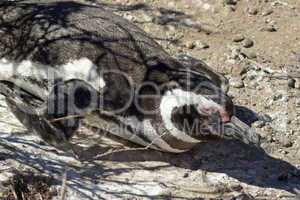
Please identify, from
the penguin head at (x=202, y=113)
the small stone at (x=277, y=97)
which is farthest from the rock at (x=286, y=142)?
the penguin head at (x=202, y=113)

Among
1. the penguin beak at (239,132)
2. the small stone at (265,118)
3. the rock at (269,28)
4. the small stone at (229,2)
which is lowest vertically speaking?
the penguin beak at (239,132)

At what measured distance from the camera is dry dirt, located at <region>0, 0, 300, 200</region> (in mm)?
3500

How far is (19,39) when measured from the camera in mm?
3922

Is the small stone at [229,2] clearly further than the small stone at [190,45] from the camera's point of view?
Yes

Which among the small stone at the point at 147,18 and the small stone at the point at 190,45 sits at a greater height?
the small stone at the point at 147,18

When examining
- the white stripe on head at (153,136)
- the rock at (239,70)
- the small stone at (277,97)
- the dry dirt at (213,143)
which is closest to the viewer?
the dry dirt at (213,143)

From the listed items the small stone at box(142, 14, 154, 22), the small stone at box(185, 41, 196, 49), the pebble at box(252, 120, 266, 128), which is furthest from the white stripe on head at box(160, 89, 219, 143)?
the small stone at box(142, 14, 154, 22)

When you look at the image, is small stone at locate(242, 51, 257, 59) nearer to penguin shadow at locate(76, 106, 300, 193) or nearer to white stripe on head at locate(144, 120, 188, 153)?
penguin shadow at locate(76, 106, 300, 193)

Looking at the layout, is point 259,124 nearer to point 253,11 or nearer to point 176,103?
point 176,103

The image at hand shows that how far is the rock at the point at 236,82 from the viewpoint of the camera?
14.2ft

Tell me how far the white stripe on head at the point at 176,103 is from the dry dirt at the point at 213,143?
8.3 inches

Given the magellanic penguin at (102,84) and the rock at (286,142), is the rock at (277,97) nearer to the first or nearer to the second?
the rock at (286,142)

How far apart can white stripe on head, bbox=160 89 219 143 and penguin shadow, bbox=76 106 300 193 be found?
0.19 metres

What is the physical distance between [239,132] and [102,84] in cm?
77
